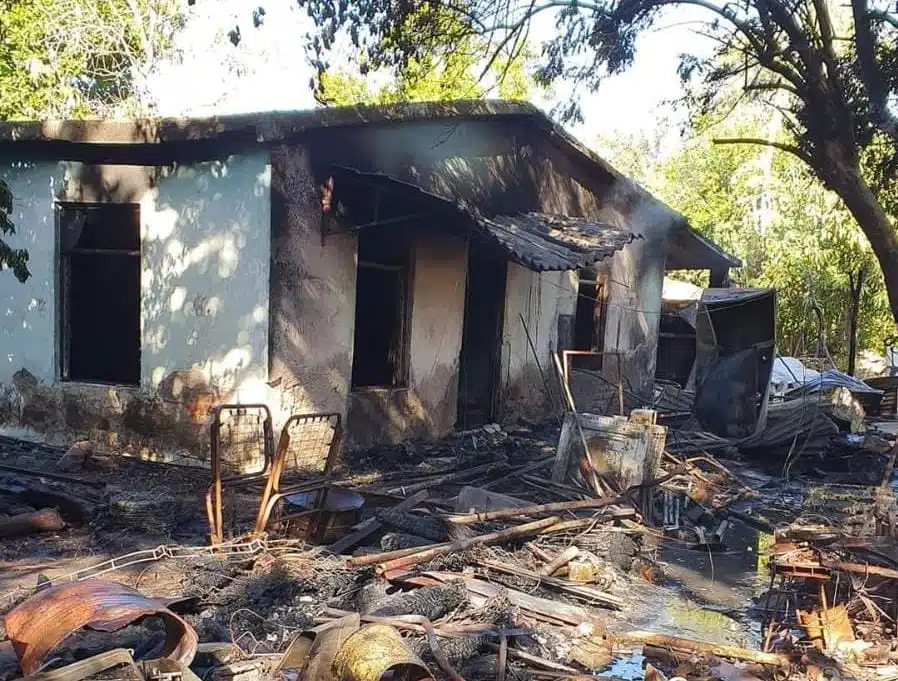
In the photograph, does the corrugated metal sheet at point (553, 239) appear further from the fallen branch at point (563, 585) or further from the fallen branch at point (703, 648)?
the fallen branch at point (703, 648)

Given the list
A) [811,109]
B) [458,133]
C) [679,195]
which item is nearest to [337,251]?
[458,133]

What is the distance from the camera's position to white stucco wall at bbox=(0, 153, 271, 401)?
8.22 metres

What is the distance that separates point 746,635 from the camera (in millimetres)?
5129

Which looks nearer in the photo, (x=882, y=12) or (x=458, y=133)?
(x=882, y=12)

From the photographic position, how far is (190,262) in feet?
27.8

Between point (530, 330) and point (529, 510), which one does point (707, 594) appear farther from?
point (530, 330)

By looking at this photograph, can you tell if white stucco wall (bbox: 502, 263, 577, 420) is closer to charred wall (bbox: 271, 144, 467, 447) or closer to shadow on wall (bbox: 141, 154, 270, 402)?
charred wall (bbox: 271, 144, 467, 447)

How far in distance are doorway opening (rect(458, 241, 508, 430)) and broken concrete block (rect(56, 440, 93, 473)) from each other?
5.26 meters

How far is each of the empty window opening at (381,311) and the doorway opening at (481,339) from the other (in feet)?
5.05

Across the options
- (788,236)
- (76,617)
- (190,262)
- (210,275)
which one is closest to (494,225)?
(210,275)

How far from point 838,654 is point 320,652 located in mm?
3152

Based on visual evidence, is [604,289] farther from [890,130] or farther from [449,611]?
[449,611]

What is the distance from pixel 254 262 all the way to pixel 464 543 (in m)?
4.15

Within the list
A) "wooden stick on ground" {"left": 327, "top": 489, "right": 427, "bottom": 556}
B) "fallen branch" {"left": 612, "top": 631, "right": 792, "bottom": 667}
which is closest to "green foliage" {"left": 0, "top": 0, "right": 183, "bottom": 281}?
"wooden stick on ground" {"left": 327, "top": 489, "right": 427, "bottom": 556}
